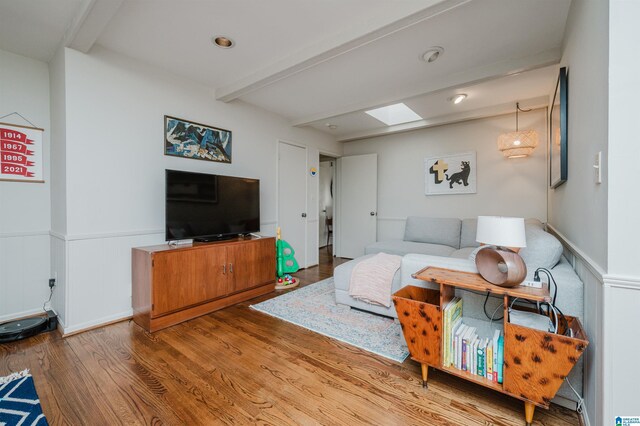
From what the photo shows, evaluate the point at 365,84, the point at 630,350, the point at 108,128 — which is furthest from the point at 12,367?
the point at 365,84

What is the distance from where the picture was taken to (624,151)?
103 cm

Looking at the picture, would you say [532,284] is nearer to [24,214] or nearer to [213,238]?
[213,238]

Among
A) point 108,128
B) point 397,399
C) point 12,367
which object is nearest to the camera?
point 397,399

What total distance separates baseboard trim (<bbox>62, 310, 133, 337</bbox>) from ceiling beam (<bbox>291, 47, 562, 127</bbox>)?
349 centimetres

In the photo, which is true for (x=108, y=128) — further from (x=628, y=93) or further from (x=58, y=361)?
(x=628, y=93)

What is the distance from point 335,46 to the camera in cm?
217

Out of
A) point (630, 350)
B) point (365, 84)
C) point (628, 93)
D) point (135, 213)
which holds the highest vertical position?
point (365, 84)

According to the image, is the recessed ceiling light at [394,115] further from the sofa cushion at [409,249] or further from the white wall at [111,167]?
the white wall at [111,167]

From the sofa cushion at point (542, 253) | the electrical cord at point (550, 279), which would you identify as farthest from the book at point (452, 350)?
the sofa cushion at point (542, 253)

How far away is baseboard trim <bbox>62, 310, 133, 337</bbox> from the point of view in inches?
89.4

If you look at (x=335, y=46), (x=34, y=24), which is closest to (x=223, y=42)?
(x=335, y=46)

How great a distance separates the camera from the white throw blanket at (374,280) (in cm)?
249

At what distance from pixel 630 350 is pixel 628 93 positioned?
3.20ft

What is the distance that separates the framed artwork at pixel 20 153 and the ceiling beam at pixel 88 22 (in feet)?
3.07
